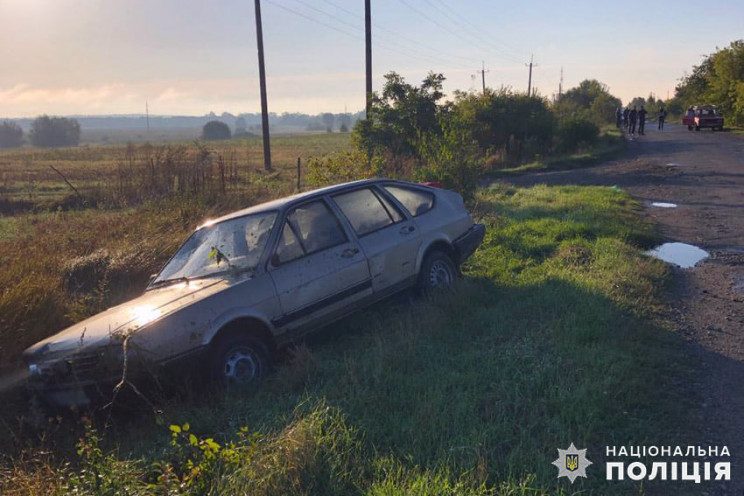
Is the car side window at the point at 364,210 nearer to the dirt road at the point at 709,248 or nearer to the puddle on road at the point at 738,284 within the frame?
the dirt road at the point at 709,248

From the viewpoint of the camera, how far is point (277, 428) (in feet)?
12.6

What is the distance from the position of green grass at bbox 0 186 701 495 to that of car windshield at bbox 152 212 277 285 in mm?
1032

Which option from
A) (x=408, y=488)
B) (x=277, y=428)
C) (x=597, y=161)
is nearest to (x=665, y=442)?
(x=408, y=488)

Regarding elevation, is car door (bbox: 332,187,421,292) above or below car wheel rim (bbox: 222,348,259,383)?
above

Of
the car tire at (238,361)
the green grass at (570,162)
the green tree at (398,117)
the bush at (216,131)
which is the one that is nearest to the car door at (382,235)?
the car tire at (238,361)

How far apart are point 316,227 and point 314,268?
0.48 meters

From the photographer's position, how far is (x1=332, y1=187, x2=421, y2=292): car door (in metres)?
5.92

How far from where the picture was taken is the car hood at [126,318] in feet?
14.8

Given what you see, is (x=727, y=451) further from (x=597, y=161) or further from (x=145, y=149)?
(x=597, y=161)

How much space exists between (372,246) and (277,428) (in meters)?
2.45

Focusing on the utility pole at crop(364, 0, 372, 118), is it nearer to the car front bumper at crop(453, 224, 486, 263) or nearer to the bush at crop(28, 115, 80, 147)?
the car front bumper at crop(453, 224, 486, 263)

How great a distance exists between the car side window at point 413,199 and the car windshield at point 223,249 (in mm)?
1636

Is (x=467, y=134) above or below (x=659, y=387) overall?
above

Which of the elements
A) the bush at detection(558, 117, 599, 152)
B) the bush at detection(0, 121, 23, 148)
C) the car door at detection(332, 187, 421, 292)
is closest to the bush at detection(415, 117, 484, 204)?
the car door at detection(332, 187, 421, 292)
